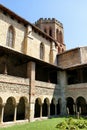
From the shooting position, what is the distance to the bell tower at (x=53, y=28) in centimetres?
3684

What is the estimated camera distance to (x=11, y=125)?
12172 mm

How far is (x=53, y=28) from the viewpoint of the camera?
3700 centimetres

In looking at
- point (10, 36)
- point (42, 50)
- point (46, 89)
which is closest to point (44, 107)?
point (46, 89)

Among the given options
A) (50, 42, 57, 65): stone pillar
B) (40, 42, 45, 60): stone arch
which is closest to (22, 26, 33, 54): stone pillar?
(40, 42, 45, 60): stone arch

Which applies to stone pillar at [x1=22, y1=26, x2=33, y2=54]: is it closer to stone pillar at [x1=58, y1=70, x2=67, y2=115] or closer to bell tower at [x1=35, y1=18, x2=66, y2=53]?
stone pillar at [x1=58, y1=70, x2=67, y2=115]

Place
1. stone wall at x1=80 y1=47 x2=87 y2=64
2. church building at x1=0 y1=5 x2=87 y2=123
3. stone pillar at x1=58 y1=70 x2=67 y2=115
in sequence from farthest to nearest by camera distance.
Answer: stone wall at x1=80 y1=47 x2=87 y2=64 < stone pillar at x1=58 y1=70 x2=67 y2=115 < church building at x1=0 y1=5 x2=87 y2=123

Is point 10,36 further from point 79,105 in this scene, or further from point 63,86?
point 79,105

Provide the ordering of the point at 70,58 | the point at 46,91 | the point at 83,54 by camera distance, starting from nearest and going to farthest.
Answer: the point at 46,91
the point at 83,54
the point at 70,58

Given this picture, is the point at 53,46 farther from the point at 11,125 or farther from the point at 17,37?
the point at 11,125

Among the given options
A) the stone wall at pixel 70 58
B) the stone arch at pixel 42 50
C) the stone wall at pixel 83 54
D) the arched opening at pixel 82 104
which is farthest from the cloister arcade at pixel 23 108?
the stone arch at pixel 42 50

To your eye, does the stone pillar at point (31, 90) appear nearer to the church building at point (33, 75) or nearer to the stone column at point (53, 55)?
the church building at point (33, 75)

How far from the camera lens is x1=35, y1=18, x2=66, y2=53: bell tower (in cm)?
3684

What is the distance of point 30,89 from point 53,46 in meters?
12.0

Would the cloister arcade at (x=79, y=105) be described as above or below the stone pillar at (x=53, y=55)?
below
